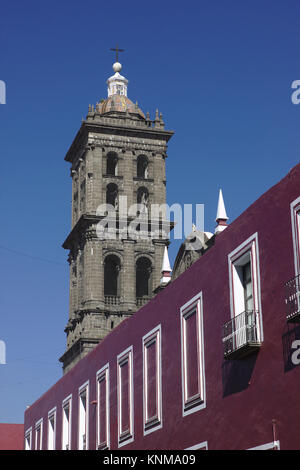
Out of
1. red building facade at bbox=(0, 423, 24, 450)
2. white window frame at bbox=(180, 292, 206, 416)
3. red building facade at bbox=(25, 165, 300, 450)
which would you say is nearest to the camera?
red building facade at bbox=(25, 165, 300, 450)

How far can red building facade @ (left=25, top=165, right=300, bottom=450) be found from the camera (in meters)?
18.6

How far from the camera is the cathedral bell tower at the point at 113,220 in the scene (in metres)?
A: 64.7

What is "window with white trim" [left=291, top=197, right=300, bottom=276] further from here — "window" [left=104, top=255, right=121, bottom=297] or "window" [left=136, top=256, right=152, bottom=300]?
"window" [left=136, top=256, right=152, bottom=300]

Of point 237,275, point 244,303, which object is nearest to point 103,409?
point 237,275

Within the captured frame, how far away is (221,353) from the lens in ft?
70.7

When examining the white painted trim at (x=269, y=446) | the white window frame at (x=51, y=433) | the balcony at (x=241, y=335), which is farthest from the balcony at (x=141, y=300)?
the white painted trim at (x=269, y=446)

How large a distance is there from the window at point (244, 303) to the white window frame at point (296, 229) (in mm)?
1758

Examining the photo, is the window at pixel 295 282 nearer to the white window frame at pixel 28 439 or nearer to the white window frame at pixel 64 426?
the white window frame at pixel 64 426

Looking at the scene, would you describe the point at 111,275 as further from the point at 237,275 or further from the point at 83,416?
the point at 237,275

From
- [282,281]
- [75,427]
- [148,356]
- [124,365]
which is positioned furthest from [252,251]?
[75,427]

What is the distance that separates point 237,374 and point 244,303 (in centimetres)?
172

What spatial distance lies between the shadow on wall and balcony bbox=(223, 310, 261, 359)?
0.65ft

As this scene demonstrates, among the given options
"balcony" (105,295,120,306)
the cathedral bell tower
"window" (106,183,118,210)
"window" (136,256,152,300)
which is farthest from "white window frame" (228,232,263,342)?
"window" (106,183,118,210)
